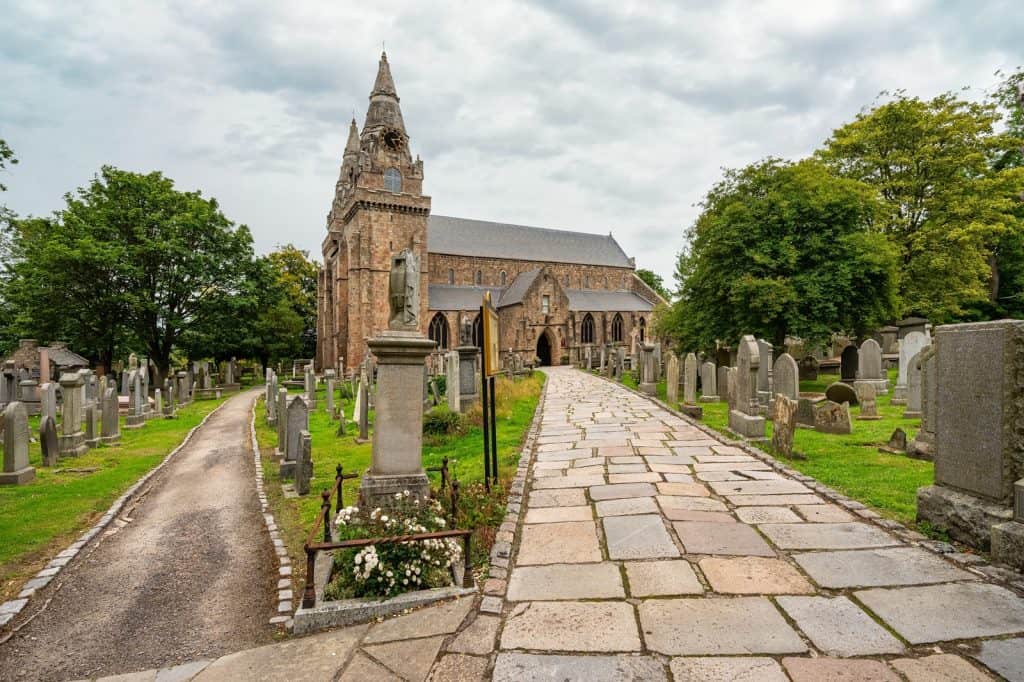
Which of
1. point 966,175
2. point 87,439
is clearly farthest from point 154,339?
point 966,175

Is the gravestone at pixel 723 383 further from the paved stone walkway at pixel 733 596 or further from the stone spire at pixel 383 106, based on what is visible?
the stone spire at pixel 383 106

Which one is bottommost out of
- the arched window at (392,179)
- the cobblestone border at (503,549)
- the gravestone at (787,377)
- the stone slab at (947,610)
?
the cobblestone border at (503,549)

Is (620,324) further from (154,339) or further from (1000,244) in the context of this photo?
(154,339)

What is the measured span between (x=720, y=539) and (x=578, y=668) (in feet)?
7.18

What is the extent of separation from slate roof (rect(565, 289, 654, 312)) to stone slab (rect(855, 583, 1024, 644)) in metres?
38.6

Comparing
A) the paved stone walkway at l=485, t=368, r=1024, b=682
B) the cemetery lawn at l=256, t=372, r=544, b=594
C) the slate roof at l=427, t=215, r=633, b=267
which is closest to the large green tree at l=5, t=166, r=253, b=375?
the cemetery lawn at l=256, t=372, r=544, b=594

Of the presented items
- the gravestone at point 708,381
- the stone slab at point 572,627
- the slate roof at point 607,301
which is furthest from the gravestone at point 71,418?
the slate roof at point 607,301

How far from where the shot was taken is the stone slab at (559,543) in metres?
4.00

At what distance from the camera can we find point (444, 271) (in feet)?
133

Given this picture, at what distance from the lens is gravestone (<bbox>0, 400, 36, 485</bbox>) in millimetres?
7582

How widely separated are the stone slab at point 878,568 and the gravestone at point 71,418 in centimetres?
1249

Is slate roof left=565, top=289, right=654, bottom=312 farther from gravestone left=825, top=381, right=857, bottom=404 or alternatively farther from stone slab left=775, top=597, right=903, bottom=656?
stone slab left=775, top=597, right=903, bottom=656

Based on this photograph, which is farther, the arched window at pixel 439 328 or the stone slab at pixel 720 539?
the arched window at pixel 439 328

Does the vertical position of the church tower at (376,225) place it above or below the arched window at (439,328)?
above
